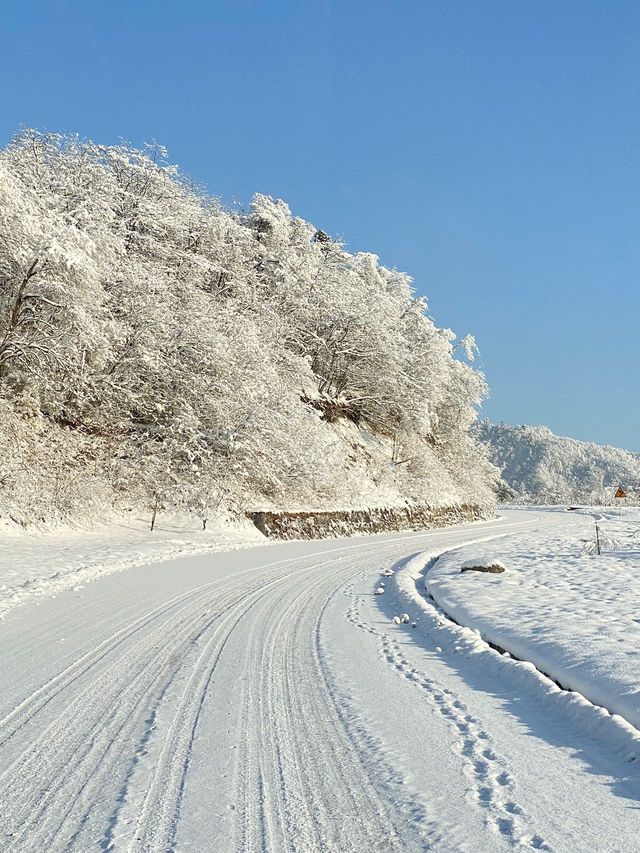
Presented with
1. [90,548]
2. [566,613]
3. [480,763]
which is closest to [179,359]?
[90,548]

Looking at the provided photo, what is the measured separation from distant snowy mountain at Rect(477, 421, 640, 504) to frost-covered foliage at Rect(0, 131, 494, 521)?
12781 centimetres

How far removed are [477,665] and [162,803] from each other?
14.2ft

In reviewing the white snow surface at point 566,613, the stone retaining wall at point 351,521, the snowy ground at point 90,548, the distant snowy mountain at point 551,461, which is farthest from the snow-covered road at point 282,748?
the distant snowy mountain at point 551,461

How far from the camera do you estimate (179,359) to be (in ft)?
88.8

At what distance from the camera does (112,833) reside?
3.17 meters

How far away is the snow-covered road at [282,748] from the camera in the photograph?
323cm

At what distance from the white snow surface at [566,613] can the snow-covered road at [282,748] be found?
0.59 meters

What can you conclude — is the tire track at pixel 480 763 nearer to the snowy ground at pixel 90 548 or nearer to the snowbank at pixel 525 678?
the snowbank at pixel 525 678

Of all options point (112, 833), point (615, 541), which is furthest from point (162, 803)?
point (615, 541)

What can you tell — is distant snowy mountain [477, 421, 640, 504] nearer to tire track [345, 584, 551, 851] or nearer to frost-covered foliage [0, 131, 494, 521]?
frost-covered foliage [0, 131, 494, 521]

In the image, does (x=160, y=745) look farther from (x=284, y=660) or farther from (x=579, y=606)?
(x=579, y=606)

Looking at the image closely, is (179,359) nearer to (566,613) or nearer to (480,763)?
(566,613)

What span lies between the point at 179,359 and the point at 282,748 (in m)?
24.0

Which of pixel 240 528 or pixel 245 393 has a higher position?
pixel 245 393
